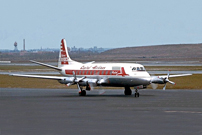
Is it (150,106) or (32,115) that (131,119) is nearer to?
(32,115)

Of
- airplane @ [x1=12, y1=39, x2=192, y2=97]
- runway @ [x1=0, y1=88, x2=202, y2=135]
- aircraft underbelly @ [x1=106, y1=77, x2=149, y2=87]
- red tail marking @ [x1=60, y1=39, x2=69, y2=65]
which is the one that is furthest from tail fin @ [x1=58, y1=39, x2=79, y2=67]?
runway @ [x1=0, y1=88, x2=202, y2=135]

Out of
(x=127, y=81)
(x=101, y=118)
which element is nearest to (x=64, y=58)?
(x=127, y=81)

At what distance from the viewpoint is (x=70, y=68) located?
47312 mm

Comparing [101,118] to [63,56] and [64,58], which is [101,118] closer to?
[64,58]

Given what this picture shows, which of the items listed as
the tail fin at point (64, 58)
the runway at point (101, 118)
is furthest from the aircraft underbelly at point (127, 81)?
the runway at point (101, 118)

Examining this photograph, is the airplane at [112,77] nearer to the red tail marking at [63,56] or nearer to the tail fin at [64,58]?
the tail fin at [64,58]

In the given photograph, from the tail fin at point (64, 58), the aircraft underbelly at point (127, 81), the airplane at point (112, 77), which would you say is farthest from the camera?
the tail fin at point (64, 58)

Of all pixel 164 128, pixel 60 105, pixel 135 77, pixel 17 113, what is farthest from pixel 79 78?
pixel 164 128

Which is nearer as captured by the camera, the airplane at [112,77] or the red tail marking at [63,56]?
the airplane at [112,77]

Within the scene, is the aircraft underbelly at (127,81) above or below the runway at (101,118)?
above

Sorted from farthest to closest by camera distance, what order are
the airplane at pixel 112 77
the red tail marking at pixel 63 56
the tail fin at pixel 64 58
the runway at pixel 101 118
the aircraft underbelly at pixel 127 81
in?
the red tail marking at pixel 63 56 → the tail fin at pixel 64 58 → the airplane at pixel 112 77 → the aircraft underbelly at pixel 127 81 → the runway at pixel 101 118

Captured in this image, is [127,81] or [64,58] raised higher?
[64,58]

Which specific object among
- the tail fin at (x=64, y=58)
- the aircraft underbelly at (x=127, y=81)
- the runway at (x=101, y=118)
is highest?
the tail fin at (x=64, y=58)

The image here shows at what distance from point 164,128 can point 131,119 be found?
Answer: 3.66 meters
